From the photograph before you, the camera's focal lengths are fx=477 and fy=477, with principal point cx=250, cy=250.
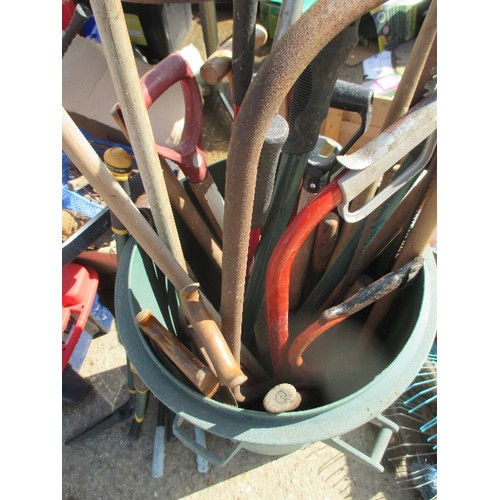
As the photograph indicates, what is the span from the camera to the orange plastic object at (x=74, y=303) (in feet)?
3.09

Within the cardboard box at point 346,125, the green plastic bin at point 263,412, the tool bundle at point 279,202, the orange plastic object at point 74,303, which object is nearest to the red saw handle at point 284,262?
the tool bundle at point 279,202

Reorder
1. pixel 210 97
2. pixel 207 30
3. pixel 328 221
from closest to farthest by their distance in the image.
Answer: pixel 328 221 → pixel 207 30 → pixel 210 97

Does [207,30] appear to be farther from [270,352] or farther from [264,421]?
[264,421]

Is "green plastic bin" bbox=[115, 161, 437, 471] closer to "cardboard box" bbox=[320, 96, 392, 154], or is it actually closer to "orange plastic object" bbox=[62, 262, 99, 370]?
"orange plastic object" bbox=[62, 262, 99, 370]

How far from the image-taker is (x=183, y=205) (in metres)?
0.61

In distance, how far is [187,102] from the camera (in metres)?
0.61

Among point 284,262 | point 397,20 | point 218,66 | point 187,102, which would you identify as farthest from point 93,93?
point 397,20

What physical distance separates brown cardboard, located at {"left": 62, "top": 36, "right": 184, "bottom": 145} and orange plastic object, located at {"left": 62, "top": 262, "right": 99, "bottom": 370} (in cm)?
44

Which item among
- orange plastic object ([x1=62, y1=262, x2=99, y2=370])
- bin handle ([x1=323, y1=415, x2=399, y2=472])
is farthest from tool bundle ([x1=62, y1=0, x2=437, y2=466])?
orange plastic object ([x1=62, y1=262, x2=99, y2=370])

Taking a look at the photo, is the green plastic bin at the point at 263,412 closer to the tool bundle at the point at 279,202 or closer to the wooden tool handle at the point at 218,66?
the tool bundle at the point at 279,202

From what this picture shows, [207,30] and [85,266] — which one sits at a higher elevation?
[207,30]

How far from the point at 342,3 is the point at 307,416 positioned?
395 mm

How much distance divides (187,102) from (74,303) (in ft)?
1.76
